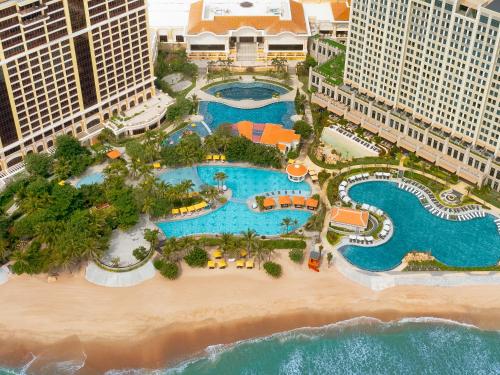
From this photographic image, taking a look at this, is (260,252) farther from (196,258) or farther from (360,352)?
(360,352)

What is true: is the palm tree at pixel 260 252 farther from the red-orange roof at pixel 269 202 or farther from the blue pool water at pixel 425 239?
the blue pool water at pixel 425 239

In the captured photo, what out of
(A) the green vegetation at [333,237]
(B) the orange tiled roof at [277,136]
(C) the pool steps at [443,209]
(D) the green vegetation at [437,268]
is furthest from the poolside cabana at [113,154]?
(D) the green vegetation at [437,268]

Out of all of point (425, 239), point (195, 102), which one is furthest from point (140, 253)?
point (425, 239)

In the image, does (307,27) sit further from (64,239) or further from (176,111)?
(64,239)

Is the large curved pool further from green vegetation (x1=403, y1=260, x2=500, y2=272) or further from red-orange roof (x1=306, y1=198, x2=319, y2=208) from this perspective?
green vegetation (x1=403, y1=260, x2=500, y2=272)

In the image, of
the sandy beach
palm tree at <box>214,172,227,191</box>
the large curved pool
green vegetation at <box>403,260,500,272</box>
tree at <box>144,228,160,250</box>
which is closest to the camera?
the sandy beach

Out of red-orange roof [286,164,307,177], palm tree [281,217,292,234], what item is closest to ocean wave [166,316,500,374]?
palm tree [281,217,292,234]
